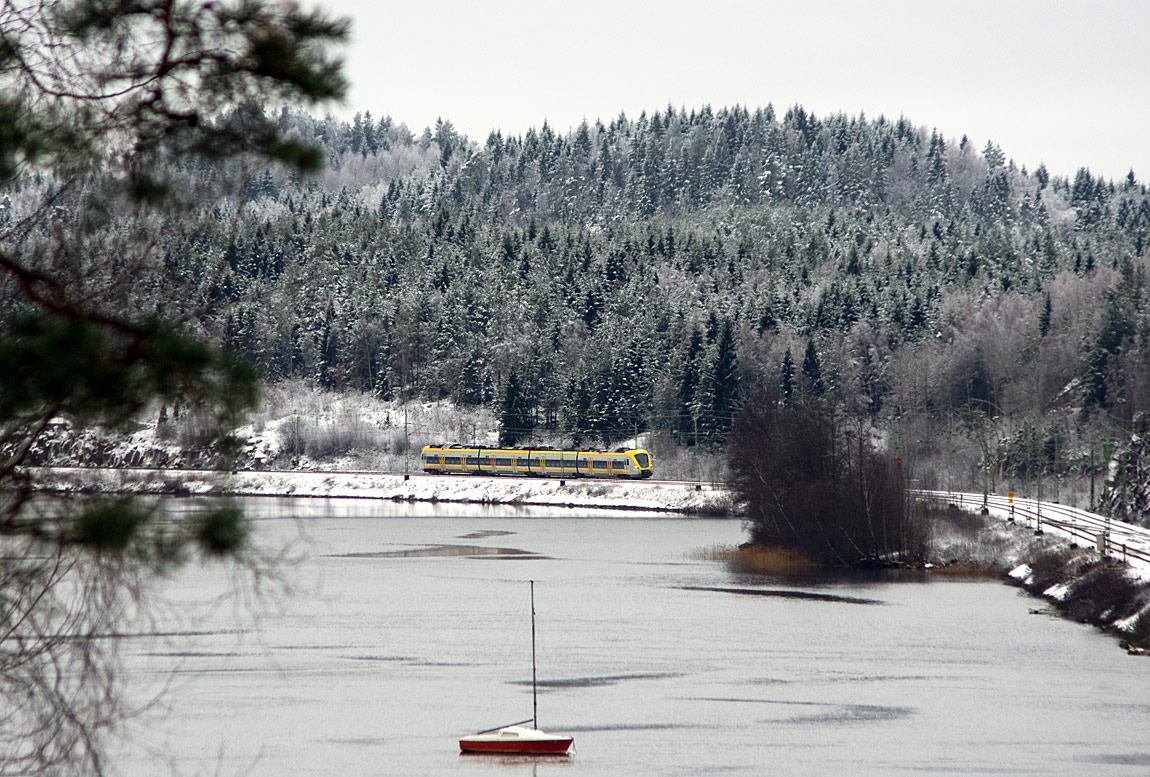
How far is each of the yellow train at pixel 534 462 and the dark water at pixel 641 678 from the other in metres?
47.2

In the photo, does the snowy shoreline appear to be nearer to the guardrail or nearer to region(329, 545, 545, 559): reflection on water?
the guardrail

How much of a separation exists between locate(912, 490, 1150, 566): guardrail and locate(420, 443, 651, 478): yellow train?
1149 inches

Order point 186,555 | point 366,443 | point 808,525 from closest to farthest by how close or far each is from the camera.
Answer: point 186,555, point 808,525, point 366,443

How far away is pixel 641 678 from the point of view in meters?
34.8

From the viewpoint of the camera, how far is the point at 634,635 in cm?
4103

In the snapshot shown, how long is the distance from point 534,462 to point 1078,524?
53004 millimetres

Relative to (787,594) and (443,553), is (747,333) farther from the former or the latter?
(787,594)

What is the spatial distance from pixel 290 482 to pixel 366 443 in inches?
711

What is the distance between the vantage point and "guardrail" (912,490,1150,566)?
4916 cm

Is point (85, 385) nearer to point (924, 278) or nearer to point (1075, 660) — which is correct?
point (1075, 660)

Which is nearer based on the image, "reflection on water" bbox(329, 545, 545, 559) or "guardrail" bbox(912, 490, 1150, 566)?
"guardrail" bbox(912, 490, 1150, 566)

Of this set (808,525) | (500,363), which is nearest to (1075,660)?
(808,525)

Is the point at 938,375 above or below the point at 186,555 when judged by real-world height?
above

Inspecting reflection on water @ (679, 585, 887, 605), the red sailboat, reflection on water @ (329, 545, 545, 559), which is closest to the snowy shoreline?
reflection on water @ (329, 545, 545, 559)
